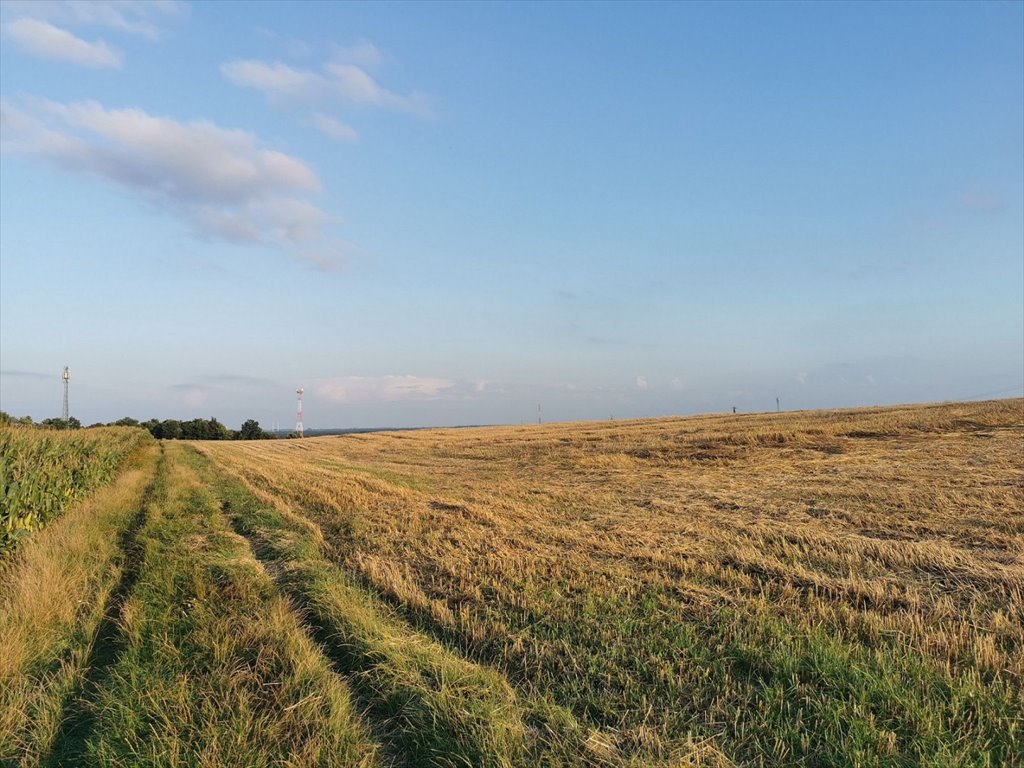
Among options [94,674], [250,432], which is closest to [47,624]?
[94,674]

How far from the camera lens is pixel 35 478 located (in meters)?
11.1

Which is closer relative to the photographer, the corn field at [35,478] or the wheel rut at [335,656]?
the wheel rut at [335,656]

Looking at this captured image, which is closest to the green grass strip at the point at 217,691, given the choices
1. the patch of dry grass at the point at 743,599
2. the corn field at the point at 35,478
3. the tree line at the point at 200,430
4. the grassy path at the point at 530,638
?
the grassy path at the point at 530,638

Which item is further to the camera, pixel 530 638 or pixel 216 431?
pixel 216 431

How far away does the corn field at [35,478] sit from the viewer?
9.31 meters

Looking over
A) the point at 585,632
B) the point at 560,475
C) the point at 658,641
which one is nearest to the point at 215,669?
the point at 585,632

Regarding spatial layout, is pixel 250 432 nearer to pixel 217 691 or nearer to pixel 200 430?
pixel 200 430

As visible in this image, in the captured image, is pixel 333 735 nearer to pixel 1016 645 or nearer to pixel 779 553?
pixel 1016 645

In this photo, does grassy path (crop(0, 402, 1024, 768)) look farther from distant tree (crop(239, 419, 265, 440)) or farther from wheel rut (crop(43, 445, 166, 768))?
distant tree (crop(239, 419, 265, 440))

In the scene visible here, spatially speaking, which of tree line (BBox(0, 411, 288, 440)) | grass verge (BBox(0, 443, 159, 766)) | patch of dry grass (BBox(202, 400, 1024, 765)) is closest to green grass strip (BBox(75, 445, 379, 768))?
grass verge (BBox(0, 443, 159, 766))

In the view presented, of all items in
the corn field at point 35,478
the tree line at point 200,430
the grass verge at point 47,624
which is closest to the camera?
the grass verge at point 47,624

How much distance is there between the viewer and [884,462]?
52.5ft

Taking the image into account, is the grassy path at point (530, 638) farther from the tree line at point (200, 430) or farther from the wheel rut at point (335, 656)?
the tree line at point (200, 430)

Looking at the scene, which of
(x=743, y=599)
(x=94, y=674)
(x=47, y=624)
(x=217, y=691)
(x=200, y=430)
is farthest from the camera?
(x=200, y=430)
